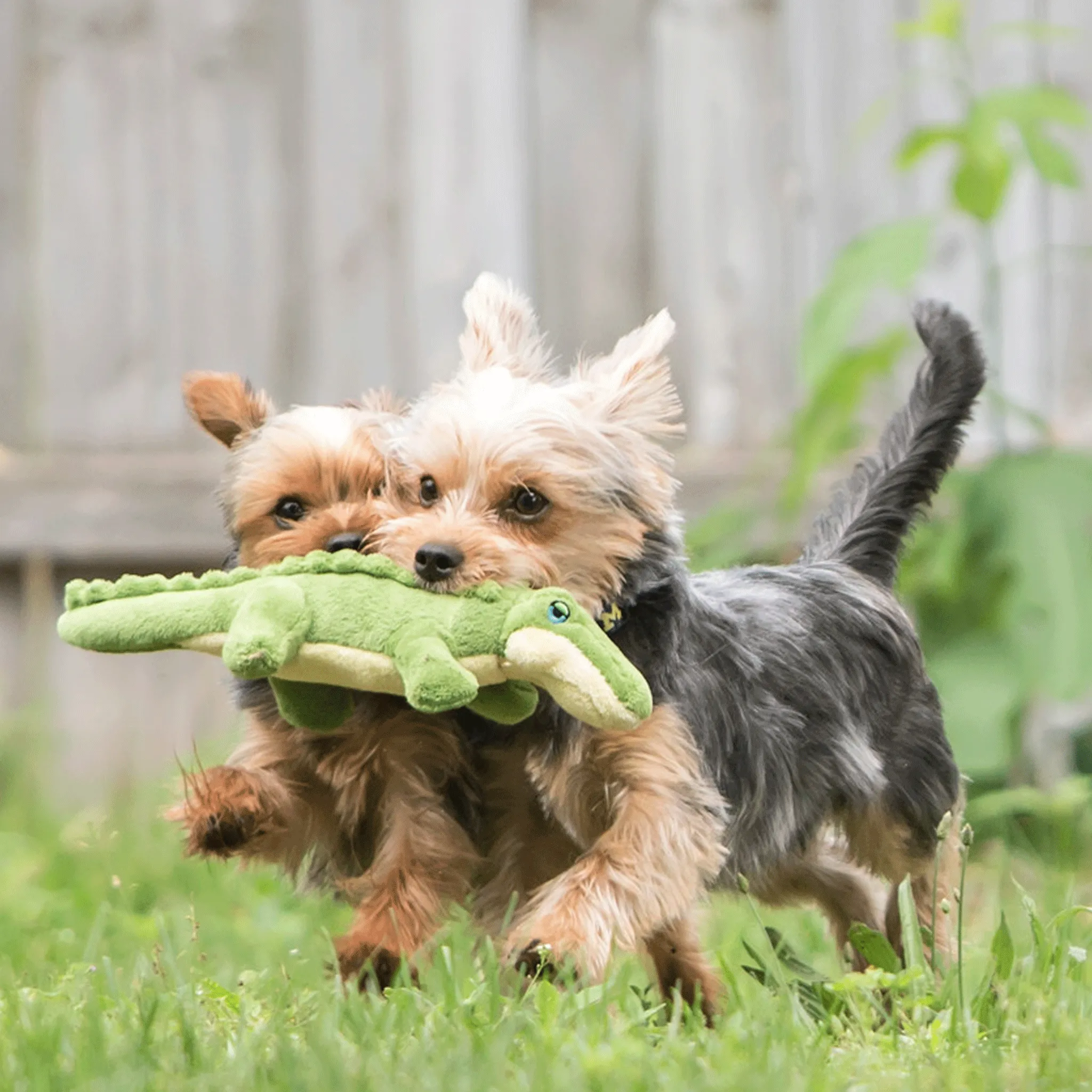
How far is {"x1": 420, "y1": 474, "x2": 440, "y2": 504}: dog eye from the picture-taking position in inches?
114

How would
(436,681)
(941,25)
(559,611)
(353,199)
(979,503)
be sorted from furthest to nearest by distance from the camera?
(353,199), (979,503), (941,25), (559,611), (436,681)

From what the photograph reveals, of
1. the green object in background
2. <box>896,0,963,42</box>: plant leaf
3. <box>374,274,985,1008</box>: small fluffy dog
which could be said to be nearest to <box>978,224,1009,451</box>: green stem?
the green object in background

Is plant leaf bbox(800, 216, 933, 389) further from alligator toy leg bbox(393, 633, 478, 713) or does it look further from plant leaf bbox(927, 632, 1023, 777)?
alligator toy leg bbox(393, 633, 478, 713)

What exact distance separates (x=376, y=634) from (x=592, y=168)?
145 inches

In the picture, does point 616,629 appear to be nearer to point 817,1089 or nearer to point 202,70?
point 817,1089

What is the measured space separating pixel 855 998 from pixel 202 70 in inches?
170

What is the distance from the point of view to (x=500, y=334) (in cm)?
330

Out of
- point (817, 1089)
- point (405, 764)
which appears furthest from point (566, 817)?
point (817, 1089)

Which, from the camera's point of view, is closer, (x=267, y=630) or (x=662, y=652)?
(x=267, y=630)

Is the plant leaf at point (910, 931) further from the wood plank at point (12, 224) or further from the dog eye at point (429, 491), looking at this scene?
the wood plank at point (12, 224)

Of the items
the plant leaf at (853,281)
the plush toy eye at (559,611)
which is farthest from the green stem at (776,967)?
the plant leaf at (853,281)

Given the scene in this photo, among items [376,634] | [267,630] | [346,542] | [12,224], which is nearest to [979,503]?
[346,542]

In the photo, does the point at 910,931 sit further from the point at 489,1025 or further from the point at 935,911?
the point at 489,1025

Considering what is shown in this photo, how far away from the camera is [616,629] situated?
2883 millimetres
